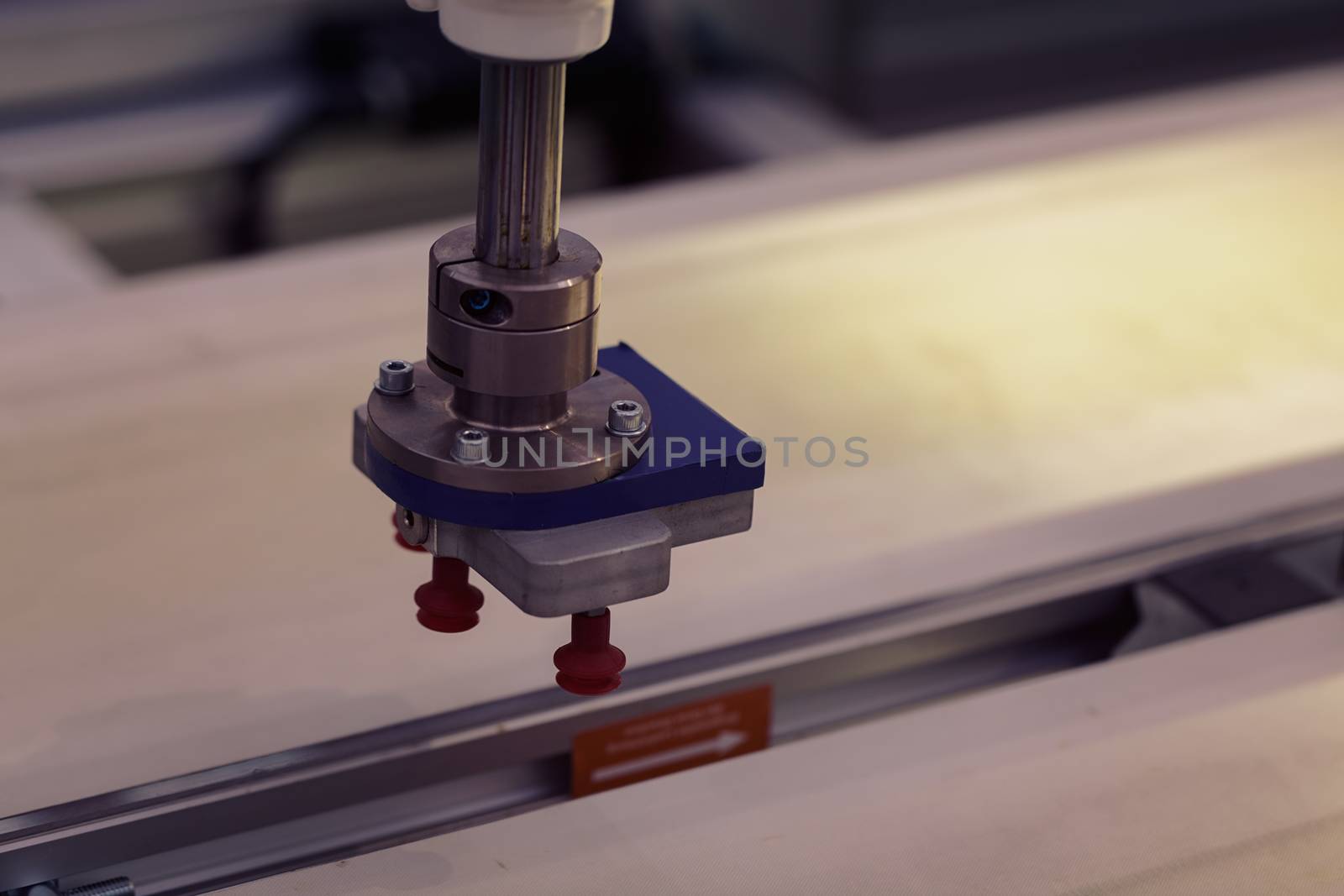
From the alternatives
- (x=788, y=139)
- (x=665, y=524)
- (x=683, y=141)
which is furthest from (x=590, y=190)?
(x=665, y=524)

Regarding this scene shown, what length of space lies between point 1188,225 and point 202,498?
0.96m

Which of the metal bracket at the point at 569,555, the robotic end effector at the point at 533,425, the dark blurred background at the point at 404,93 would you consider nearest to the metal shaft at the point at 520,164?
Answer: the robotic end effector at the point at 533,425

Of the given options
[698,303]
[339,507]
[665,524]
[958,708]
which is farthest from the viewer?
[698,303]

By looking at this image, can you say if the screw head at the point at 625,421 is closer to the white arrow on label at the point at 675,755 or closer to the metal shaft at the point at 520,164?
the metal shaft at the point at 520,164

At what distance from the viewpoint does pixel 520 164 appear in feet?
2.40

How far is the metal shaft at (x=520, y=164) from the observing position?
0.72 m

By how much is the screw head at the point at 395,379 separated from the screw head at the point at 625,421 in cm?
10

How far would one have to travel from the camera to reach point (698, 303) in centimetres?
144

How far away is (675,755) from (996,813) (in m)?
0.21

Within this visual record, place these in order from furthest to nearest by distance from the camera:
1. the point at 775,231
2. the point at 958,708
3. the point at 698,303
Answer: the point at 775,231
the point at 698,303
the point at 958,708

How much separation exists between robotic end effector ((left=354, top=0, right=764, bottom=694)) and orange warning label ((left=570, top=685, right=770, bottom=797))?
21 cm

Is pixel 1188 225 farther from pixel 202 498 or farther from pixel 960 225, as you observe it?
pixel 202 498

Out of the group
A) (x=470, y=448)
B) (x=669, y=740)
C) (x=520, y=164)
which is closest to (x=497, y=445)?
(x=470, y=448)

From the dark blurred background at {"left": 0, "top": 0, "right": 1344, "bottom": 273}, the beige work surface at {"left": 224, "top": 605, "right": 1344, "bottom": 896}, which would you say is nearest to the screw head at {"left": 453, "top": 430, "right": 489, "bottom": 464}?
the beige work surface at {"left": 224, "top": 605, "right": 1344, "bottom": 896}
